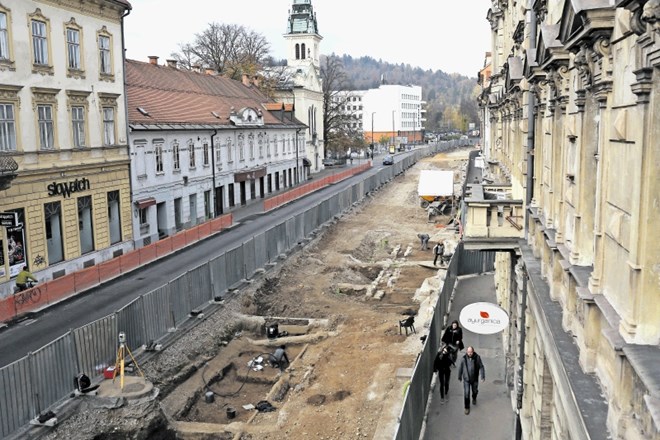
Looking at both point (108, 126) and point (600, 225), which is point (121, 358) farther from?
point (108, 126)

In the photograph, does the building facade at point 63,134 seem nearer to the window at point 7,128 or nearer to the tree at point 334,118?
the window at point 7,128

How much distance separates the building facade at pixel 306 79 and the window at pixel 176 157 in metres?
27.6

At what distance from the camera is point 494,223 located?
15109mm

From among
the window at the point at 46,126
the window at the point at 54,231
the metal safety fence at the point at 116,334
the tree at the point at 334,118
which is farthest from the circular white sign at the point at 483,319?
the tree at the point at 334,118

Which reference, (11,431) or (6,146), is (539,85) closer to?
(11,431)

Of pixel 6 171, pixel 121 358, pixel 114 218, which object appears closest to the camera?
pixel 121 358

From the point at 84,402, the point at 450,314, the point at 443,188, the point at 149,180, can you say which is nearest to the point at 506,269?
the point at 450,314

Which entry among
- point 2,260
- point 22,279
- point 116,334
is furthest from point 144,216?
point 116,334

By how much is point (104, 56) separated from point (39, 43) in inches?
176

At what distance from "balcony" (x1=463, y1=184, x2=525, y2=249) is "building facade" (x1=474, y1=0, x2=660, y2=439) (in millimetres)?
3762

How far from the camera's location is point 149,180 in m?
33.8

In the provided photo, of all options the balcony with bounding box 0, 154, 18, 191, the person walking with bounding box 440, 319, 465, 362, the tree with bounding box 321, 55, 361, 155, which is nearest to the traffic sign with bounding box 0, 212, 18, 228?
the balcony with bounding box 0, 154, 18, 191

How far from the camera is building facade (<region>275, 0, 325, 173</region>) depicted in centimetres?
6644

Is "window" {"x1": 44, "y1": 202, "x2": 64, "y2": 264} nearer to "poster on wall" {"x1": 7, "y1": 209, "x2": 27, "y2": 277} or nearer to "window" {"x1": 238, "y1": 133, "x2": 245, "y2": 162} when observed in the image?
"poster on wall" {"x1": 7, "y1": 209, "x2": 27, "y2": 277}
